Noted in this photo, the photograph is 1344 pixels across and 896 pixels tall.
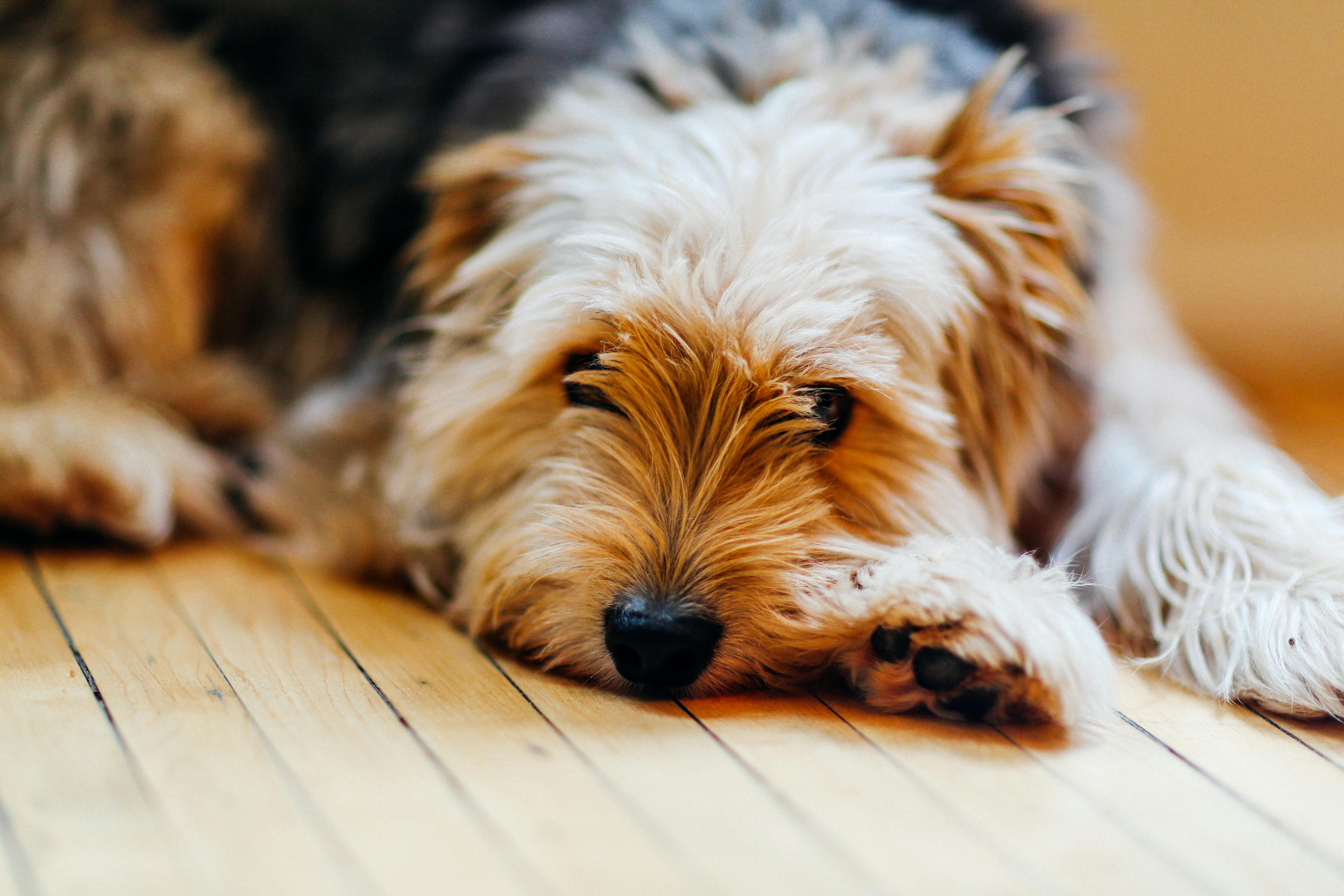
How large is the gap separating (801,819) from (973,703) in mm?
365

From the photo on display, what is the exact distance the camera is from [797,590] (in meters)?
1.68

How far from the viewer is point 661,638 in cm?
163

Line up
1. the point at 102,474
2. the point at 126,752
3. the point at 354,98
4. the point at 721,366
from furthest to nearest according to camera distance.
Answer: the point at 354,98
the point at 102,474
the point at 721,366
the point at 126,752

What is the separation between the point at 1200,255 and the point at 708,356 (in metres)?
3.11

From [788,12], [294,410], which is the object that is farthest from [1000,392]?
[294,410]

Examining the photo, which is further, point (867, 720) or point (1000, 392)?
point (1000, 392)

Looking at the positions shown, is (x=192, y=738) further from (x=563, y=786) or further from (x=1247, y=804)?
(x=1247, y=804)

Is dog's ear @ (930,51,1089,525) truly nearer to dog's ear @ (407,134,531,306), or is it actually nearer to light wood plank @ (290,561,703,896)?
dog's ear @ (407,134,531,306)

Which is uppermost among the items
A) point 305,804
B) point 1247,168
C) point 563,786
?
point 1247,168

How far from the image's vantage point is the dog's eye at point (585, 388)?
1.80 meters

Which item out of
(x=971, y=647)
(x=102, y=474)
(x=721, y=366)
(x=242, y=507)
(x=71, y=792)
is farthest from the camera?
(x=242, y=507)

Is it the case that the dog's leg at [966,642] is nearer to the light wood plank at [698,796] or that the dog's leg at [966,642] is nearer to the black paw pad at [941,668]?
the black paw pad at [941,668]

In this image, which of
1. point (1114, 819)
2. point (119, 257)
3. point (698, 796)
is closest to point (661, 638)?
point (698, 796)

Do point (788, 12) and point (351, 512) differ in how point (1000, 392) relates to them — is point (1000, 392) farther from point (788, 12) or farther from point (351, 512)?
point (351, 512)
